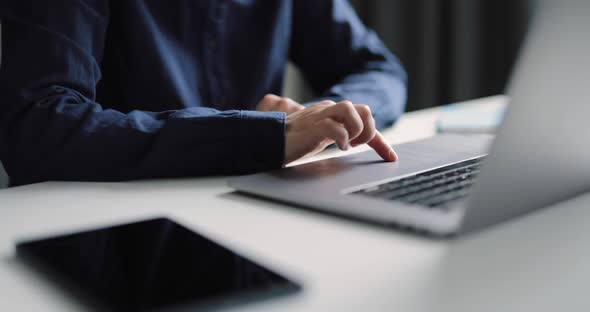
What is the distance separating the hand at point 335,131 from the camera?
66 centimetres

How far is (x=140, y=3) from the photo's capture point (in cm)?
99

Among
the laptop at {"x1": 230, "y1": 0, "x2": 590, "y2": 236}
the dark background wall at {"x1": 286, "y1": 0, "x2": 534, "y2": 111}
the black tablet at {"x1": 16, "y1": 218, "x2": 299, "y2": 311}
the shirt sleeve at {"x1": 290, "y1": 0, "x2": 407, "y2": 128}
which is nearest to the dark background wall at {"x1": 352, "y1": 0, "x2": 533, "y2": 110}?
the dark background wall at {"x1": 286, "y1": 0, "x2": 534, "y2": 111}

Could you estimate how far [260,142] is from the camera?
67cm

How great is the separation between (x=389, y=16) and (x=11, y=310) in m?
2.18

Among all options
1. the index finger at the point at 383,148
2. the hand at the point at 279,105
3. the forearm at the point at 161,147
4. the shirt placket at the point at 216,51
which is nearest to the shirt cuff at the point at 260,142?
the forearm at the point at 161,147

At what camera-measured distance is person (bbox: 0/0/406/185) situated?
67 cm

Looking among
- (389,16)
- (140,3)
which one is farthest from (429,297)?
(389,16)

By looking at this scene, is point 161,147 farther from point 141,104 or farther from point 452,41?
point 452,41

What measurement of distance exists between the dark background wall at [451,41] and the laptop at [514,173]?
Answer: 161cm

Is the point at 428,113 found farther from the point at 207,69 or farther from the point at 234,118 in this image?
the point at 234,118

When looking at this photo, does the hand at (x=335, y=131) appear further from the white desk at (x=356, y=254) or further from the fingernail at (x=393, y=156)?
the white desk at (x=356, y=254)

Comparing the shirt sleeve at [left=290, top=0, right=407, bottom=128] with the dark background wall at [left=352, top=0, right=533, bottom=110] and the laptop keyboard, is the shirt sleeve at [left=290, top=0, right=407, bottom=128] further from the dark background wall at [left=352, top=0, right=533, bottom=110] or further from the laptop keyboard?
the dark background wall at [left=352, top=0, right=533, bottom=110]

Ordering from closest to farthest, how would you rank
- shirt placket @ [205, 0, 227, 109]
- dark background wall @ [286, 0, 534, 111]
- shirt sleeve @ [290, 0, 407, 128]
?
shirt placket @ [205, 0, 227, 109], shirt sleeve @ [290, 0, 407, 128], dark background wall @ [286, 0, 534, 111]

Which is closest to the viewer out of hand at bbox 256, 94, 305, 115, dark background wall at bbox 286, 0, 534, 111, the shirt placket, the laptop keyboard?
the laptop keyboard
